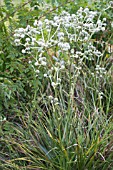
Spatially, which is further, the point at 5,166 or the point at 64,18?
the point at 64,18

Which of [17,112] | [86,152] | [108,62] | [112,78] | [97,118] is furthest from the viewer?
[108,62]

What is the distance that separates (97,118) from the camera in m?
2.77

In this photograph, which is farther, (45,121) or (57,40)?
(45,121)

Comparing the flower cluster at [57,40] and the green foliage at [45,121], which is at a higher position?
the flower cluster at [57,40]

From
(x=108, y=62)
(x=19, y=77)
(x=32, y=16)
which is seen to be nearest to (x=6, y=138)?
(x=19, y=77)

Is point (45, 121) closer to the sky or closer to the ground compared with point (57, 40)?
closer to the ground

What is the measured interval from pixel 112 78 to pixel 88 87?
42 cm

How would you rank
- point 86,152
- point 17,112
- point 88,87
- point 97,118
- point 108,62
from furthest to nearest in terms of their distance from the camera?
point 108,62 < point 88,87 < point 17,112 < point 97,118 < point 86,152

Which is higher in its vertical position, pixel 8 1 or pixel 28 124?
pixel 8 1

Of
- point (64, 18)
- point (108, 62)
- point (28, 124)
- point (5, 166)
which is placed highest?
point (64, 18)

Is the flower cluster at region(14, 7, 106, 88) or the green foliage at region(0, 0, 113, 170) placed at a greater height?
the flower cluster at region(14, 7, 106, 88)

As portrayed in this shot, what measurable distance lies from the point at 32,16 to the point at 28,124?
1021 mm

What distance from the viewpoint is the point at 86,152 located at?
8.44 feet

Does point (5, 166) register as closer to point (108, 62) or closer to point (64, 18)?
point (64, 18)
